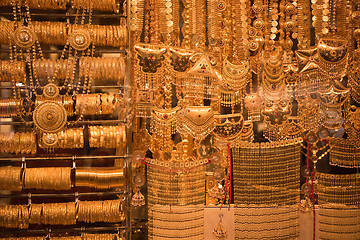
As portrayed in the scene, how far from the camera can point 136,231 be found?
331cm

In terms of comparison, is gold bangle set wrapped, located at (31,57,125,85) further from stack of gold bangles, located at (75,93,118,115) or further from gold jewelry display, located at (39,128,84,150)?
gold jewelry display, located at (39,128,84,150)

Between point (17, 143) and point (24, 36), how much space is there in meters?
0.80

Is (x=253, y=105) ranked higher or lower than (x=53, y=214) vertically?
higher

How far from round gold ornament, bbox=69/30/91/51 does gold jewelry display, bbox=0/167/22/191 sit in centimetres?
104

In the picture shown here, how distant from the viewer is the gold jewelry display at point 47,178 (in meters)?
3.01

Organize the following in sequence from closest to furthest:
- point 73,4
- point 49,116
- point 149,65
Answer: point 49,116, point 73,4, point 149,65

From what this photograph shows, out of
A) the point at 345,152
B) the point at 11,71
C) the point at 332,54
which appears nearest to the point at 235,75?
the point at 332,54

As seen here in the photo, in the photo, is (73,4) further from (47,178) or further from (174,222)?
(174,222)

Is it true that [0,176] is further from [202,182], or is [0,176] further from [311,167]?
[311,167]

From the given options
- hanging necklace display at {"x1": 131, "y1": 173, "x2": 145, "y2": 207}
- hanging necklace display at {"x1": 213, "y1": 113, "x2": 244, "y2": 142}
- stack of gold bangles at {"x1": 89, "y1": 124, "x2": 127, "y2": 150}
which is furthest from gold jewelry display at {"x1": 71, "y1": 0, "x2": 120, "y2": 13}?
hanging necklace display at {"x1": 131, "y1": 173, "x2": 145, "y2": 207}

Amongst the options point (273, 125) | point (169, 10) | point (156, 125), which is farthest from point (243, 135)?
point (169, 10)

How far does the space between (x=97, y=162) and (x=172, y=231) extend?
81cm

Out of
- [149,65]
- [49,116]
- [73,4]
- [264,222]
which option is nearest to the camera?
[49,116]

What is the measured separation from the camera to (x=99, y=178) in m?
3.05
